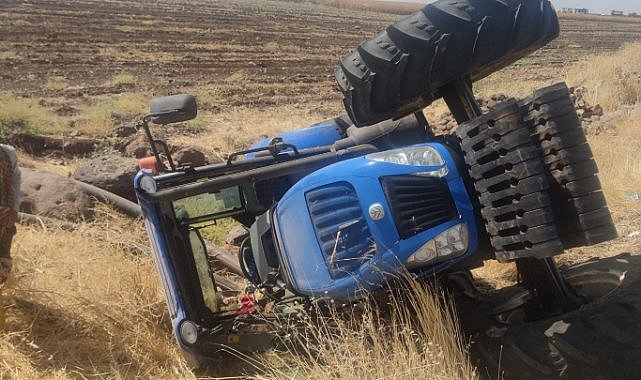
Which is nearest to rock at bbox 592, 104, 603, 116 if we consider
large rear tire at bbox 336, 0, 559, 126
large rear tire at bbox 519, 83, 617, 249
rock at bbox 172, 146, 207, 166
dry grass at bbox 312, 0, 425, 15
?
rock at bbox 172, 146, 207, 166

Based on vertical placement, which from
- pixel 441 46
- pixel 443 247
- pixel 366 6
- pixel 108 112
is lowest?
pixel 443 247

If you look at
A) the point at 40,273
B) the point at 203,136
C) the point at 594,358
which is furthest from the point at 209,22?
the point at 594,358

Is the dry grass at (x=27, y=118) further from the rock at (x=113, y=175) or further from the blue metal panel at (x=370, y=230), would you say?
the blue metal panel at (x=370, y=230)

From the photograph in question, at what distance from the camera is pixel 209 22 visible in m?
41.7

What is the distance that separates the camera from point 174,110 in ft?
11.3

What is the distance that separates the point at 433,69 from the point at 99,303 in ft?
9.51

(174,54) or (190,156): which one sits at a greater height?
(174,54)

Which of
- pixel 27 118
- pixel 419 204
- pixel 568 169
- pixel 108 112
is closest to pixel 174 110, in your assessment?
pixel 419 204

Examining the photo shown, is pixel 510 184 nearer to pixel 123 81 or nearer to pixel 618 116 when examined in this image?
pixel 618 116

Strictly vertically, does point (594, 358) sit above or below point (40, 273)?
below

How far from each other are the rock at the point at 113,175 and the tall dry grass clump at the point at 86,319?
2.23 metres

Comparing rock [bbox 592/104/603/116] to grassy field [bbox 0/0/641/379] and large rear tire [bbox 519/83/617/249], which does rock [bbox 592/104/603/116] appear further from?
large rear tire [bbox 519/83/617/249]

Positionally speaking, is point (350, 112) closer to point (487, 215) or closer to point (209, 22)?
point (487, 215)

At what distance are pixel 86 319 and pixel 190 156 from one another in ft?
15.1
